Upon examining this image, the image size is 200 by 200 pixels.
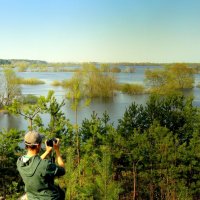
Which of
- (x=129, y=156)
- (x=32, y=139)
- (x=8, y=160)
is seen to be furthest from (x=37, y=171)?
(x=8, y=160)

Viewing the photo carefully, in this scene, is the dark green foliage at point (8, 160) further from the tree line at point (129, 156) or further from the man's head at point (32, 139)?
the man's head at point (32, 139)

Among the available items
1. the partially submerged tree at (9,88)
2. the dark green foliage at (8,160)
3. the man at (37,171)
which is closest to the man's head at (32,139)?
the man at (37,171)

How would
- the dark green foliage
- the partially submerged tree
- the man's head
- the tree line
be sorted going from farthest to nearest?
1. the partially submerged tree
2. the dark green foliage
3. the tree line
4. the man's head

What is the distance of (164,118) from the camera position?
53.5 ft

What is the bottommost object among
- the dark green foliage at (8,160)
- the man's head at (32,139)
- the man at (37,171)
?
the dark green foliage at (8,160)

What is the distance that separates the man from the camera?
2.55 meters

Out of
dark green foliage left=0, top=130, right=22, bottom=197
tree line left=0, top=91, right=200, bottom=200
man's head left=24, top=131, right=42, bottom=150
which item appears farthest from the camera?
dark green foliage left=0, top=130, right=22, bottom=197

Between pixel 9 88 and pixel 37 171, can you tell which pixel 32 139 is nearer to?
pixel 37 171

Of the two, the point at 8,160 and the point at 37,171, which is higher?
the point at 37,171

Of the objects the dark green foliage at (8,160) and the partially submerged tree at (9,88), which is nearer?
the dark green foliage at (8,160)

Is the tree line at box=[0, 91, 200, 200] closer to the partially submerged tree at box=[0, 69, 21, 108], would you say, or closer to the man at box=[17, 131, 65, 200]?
the man at box=[17, 131, 65, 200]

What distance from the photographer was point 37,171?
2.57 m

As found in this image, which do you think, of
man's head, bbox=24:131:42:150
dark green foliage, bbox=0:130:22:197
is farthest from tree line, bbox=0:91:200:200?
man's head, bbox=24:131:42:150

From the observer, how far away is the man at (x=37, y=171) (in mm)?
2547
